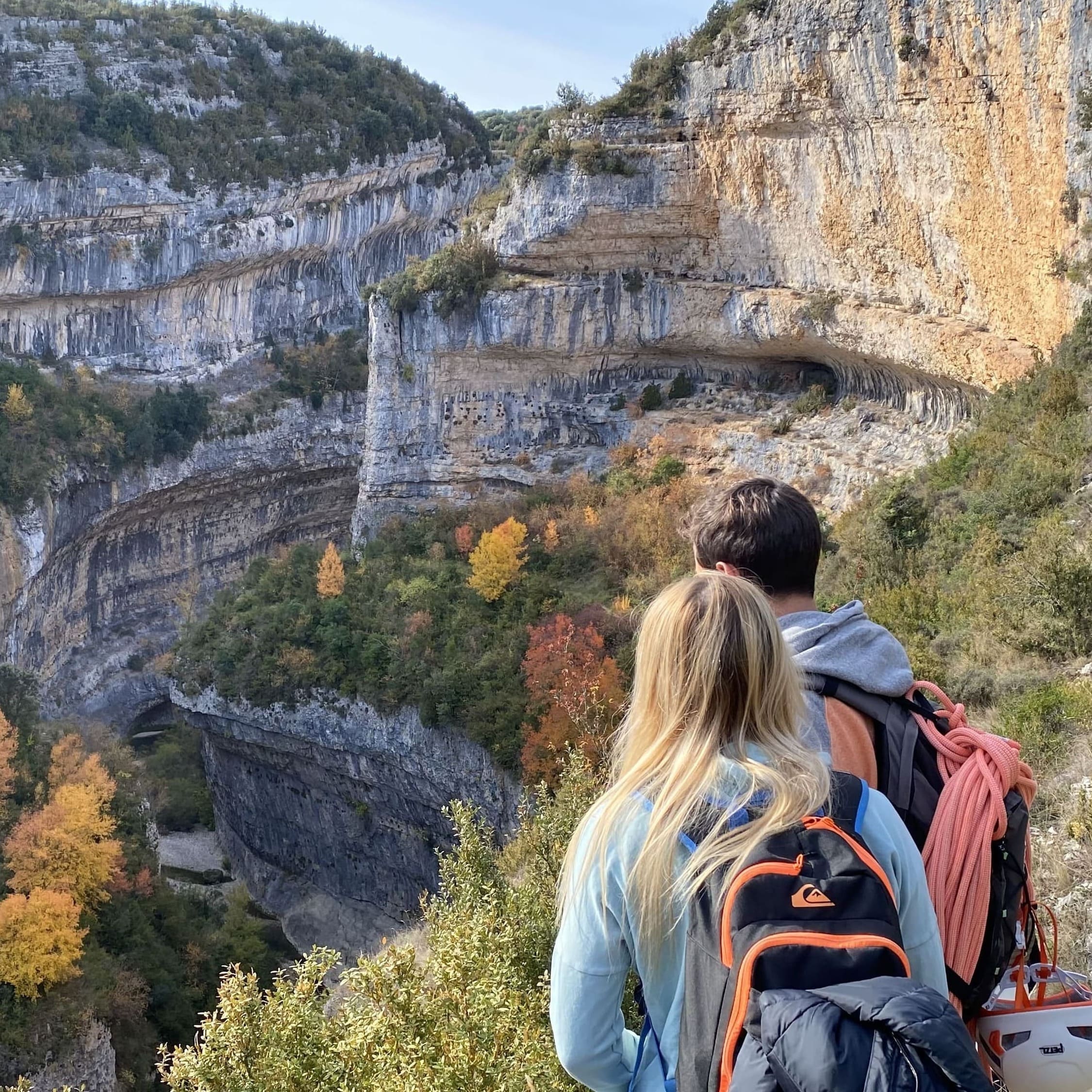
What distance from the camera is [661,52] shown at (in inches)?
891

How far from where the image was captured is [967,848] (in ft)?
8.59

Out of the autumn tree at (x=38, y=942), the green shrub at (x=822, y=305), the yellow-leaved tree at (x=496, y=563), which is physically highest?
the green shrub at (x=822, y=305)

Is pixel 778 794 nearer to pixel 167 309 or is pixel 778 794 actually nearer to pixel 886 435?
pixel 886 435

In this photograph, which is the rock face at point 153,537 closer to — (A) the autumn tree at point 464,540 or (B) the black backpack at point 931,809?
(A) the autumn tree at point 464,540

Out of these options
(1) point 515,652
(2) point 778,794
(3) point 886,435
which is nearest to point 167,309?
(1) point 515,652

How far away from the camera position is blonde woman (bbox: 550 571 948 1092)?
2.17 m

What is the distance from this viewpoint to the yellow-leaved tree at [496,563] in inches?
819

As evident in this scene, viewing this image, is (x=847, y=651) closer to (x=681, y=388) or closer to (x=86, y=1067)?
(x=86, y=1067)

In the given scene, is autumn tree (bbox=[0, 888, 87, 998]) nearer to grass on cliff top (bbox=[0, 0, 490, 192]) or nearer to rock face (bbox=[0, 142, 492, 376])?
rock face (bbox=[0, 142, 492, 376])

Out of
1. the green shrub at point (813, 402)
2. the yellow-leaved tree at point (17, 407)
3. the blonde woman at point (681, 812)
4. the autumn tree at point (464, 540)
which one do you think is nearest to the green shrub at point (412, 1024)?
the blonde woman at point (681, 812)

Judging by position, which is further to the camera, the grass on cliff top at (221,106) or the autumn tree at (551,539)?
the grass on cliff top at (221,106)

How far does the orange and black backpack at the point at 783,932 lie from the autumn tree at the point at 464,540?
21141 millimetres

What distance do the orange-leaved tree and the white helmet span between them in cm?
1205

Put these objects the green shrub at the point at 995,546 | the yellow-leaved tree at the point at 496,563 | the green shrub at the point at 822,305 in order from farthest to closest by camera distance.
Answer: the yellow-leaved tree at the point at 496,563 → the green shrub at the point at 822,305 → the green shrub at the point at 995,546
